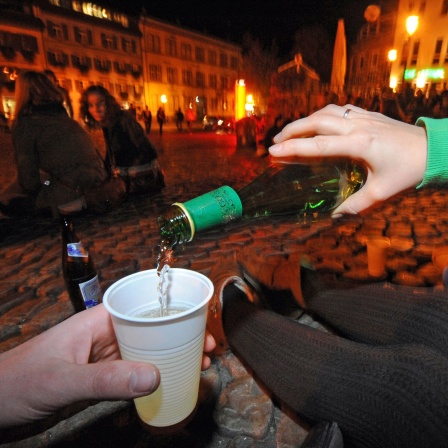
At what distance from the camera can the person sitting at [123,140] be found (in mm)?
5793

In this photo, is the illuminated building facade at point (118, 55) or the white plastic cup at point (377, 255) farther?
the illuminated building facade at point (118, 55)

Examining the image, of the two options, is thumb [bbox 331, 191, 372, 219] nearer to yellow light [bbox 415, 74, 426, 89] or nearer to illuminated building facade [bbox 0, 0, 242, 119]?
illuminated building facade [bbox 0, 0, 242, 119]

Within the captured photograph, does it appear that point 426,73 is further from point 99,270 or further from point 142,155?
point 99,270

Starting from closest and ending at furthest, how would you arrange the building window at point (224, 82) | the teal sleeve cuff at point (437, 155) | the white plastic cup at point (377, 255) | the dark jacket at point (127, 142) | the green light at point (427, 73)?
the teal sleeve cuff at point (437, 155), the white plastic cup at point (377, 255), the dark jacket at point (127, 142), the green light at point (427, 73), the building window at point (224, 82)

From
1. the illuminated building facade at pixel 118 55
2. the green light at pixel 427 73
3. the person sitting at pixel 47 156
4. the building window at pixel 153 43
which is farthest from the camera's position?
the building window at pixel 153 43

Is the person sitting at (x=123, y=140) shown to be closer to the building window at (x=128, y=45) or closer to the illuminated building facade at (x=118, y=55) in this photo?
the illuminated building facade at (x=118, y=55)

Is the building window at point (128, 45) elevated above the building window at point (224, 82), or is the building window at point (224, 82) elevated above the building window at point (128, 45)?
the building window at point (128, 45)

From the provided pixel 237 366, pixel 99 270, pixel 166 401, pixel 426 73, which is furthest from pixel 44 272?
pixel 426 73

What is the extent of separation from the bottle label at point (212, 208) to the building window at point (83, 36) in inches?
1840

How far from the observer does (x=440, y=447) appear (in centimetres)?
108

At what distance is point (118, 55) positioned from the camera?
1678 inches

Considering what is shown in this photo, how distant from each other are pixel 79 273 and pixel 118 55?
48.2 meters

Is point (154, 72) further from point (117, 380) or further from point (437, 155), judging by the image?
point (117, 380)

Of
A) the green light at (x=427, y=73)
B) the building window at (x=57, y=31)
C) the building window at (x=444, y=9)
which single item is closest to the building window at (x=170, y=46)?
the building window at (x=57, y=31)
